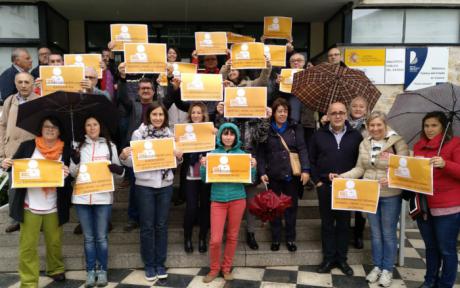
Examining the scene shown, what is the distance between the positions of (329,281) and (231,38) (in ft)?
12.1

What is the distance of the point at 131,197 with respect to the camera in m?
4.75

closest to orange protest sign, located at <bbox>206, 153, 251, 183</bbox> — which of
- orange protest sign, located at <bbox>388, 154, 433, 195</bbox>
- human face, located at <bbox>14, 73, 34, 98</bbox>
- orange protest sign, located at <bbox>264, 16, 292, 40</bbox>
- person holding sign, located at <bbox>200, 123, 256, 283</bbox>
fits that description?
person holding sign, located at <bbox>200, 123, 256, 283</bbox>

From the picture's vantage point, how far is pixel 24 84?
4.22 m

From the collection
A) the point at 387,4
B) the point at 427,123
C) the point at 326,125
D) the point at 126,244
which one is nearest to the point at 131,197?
the point at 126,244

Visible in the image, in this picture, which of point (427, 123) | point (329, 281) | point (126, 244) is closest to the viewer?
point (427, 123)

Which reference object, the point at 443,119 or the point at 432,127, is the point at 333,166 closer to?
the point at 432,127

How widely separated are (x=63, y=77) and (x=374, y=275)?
4.05 meters

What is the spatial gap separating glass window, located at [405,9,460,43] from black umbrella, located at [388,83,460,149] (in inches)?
213

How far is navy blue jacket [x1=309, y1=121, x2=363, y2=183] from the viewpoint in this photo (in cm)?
411

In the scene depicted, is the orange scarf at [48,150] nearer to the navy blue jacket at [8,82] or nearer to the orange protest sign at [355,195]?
the navy blue jacket at [8,82]

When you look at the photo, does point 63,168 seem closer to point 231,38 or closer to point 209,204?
point 209,204

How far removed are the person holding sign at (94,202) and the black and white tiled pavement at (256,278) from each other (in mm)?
261

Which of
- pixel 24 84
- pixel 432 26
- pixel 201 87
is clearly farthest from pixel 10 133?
pixel 432 26

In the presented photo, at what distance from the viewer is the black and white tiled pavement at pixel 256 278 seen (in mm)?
4051
